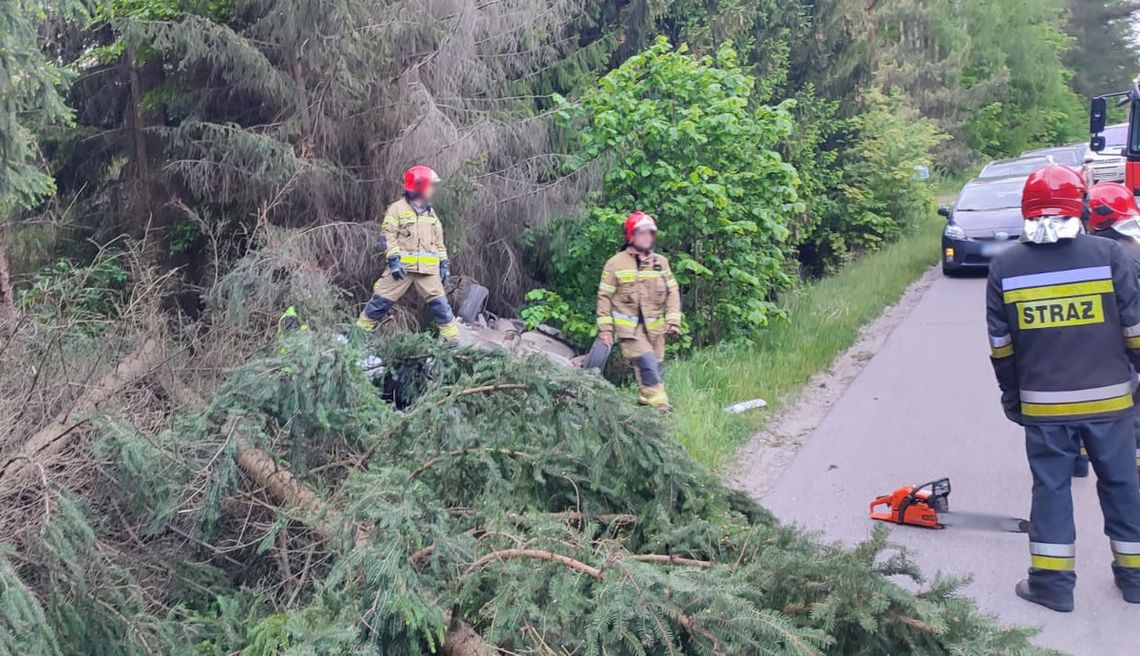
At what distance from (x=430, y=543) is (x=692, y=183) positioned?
7.27 m

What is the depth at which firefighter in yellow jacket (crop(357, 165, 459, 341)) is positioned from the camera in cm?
885

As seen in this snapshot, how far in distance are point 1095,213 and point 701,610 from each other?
4.86 meters

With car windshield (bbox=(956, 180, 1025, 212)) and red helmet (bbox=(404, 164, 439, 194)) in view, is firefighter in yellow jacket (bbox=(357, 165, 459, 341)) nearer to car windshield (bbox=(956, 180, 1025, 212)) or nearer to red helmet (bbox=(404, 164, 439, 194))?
red helmet (bbox=(404, 164, 439, 194))

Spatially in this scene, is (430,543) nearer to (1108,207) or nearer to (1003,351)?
(1003,351)

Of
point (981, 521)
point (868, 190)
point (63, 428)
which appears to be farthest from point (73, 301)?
point (868, 190)

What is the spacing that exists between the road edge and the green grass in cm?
8

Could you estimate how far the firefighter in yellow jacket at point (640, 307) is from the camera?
7.77m

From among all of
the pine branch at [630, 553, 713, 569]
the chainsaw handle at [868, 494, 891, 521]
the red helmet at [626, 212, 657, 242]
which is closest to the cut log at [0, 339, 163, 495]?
the pine branch at [630, 553, 713, 569]

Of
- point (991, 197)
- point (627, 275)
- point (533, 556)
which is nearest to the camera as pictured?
point (533, 556)

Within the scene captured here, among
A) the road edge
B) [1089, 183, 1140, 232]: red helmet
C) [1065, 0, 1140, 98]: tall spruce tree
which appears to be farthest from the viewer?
[1065, 0, 1140, 98]: tall spruce tree

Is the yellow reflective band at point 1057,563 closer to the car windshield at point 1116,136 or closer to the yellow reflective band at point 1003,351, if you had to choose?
the yellow reflective band at point 1003,351

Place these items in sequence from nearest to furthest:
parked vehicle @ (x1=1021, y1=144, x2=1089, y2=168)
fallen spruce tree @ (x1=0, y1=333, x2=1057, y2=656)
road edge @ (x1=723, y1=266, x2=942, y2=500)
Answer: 1. fallen spruce tree @ (x1=0, y1=333, x2=1057, y2=656)
2. road edge @ (x1=723, y1=266, x2=942, y2=500)
3. parked vehicle @ (x1=1021, y1=144, x2=1089, y2=168)

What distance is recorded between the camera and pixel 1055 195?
14.6ft

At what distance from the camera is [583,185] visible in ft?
35.1
